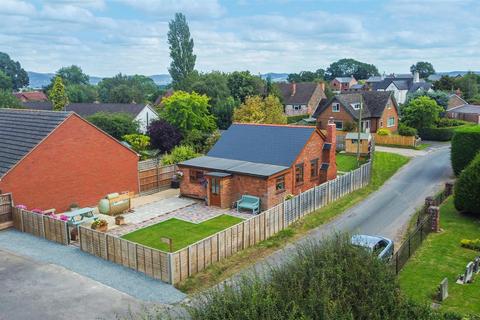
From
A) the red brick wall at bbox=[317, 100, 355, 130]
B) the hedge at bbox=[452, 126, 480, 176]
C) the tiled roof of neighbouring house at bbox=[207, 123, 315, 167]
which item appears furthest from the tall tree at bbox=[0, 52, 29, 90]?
the hedge at bbox=[452, 126, 480, 176]

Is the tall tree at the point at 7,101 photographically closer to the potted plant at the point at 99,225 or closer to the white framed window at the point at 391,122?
the potted plant at the point at 99,225

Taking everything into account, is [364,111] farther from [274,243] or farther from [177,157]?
[274,243]

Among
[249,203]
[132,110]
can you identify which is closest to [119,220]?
[249,203]

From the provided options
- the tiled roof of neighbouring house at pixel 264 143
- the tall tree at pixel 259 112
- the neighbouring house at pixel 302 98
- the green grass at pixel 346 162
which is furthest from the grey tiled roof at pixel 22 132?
the neighbouring house at pixel 302 98

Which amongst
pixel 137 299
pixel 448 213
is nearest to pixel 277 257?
pixel 137 299

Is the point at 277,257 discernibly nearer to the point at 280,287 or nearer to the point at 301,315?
the point at 280,287

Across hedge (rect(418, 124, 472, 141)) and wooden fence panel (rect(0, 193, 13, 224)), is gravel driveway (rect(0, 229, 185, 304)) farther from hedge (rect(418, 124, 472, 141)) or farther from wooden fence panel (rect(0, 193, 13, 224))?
hedge (rect(418, 124, 472, 141))

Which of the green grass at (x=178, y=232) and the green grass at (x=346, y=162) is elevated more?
the green grass at (x=346, y=162)
